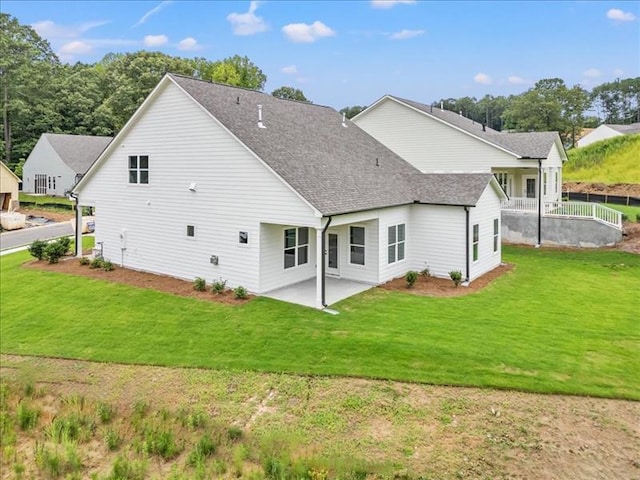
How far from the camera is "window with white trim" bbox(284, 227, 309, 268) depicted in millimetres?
15475

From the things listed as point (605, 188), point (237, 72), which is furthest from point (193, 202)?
point (237, 72)

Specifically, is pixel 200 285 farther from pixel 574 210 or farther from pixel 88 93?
pixel 88 93

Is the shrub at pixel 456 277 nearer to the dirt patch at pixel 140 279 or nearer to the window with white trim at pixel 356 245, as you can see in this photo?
the window with white trim at pixel 356 245

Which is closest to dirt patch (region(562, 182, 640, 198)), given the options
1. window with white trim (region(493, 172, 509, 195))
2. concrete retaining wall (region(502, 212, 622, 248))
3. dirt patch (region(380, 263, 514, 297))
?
window with white trim (region(493, 172, 509, 195))

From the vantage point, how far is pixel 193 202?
15.9 metres

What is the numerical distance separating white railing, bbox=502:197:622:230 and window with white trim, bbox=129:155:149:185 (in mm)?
15270

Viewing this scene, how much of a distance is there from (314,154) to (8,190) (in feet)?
110

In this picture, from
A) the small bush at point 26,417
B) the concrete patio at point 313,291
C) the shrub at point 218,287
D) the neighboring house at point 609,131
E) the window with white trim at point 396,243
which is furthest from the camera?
the neighboring house at point 609,131

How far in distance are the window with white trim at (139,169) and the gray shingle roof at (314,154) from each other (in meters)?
3.38

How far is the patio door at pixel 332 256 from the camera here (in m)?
16.5

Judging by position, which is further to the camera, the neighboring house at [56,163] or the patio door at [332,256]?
the neighboring house at [56,163]

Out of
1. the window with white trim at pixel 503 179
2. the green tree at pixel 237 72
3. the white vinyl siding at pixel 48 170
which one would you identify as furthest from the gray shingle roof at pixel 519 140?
the green tree at pixel 237 72

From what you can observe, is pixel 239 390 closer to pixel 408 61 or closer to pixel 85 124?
pixel 408 61

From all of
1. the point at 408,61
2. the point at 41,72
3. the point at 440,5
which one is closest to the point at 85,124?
the point at 41,72
